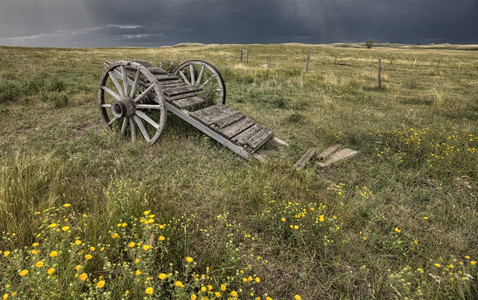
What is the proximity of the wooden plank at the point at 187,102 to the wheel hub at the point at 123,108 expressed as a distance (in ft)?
3.08

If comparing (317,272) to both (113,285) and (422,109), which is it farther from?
(422,109)

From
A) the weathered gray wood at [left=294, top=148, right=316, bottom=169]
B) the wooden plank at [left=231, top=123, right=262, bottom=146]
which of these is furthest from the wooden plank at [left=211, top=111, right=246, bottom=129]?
the weathered gray wood at [left=294, top=148, right=316, bottom=169]

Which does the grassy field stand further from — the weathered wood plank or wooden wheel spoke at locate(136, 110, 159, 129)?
the weathered wood plank

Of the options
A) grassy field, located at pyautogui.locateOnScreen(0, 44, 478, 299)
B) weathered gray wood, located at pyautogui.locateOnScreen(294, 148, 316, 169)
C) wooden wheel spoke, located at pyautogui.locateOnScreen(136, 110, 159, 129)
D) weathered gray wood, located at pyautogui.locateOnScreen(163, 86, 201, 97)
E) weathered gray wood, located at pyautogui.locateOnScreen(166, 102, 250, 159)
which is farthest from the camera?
weathered gray wood, located at pyautogui.locateOnScreen(163, 86, 201, 97)

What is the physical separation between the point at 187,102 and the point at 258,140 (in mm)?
1753

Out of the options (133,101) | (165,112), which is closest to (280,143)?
(165,112)

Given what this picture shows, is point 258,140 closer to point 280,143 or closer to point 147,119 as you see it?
point 280,143

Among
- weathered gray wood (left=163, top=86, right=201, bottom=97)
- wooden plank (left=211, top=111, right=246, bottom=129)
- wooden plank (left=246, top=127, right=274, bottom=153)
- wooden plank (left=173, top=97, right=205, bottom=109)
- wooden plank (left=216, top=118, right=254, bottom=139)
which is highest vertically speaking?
weathered gray wood (left=163, top=86, right=201, bottom=97)

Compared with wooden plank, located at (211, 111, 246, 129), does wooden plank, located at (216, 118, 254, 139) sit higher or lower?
lower

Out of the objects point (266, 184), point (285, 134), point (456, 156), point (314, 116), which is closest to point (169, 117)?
point (285, 134)

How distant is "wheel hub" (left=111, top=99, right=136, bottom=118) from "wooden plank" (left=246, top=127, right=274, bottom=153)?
2531 millimetres

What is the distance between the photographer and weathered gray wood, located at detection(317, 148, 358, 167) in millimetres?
4577

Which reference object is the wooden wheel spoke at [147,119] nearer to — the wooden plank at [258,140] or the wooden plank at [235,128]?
the wooden plank at [235,128]

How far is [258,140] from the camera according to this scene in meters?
4.66
